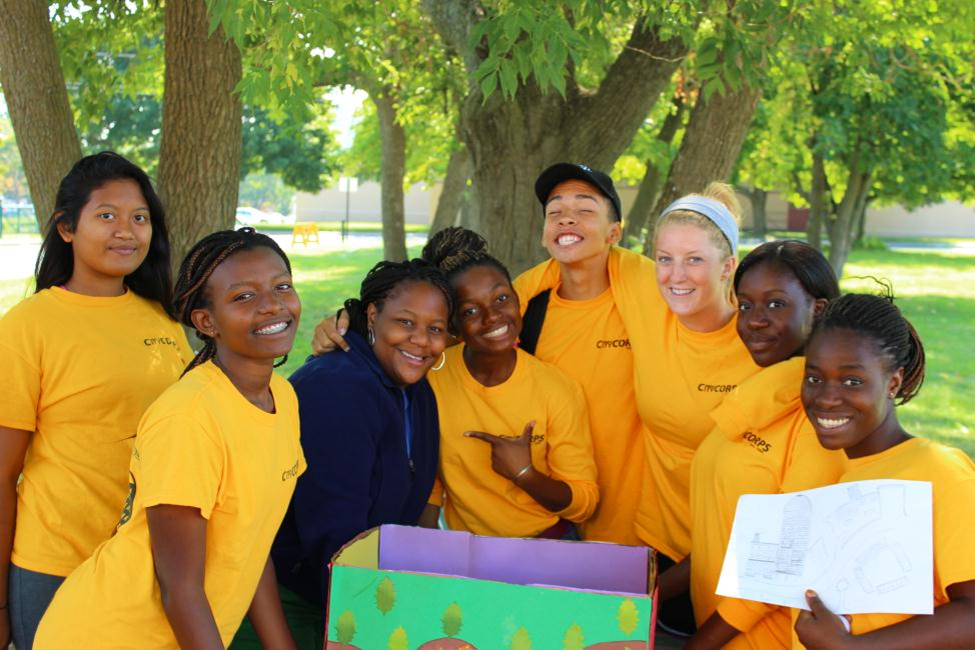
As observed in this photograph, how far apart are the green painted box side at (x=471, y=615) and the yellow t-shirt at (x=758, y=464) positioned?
2.23 ft

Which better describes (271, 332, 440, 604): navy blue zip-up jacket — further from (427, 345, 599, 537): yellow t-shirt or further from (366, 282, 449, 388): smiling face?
(427, 345, 599, 537): yellow t-shirt

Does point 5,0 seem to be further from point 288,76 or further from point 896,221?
point 896,221

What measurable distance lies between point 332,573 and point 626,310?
1.75 m

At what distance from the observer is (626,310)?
3713 mm

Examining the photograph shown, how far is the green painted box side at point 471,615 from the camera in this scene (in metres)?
2.25

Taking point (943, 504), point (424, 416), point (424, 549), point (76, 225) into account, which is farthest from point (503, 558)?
point (76, 225)

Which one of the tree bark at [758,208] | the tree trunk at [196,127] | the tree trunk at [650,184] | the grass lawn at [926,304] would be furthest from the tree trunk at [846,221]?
the tree bark at [758,208]

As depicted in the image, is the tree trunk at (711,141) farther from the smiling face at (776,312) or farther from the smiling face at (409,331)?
the smiling face at (409,331)

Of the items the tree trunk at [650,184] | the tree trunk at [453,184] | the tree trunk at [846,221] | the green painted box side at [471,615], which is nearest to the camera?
the green painted box side at [471,615]

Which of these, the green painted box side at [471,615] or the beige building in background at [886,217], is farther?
the beige building in background at [886,217]

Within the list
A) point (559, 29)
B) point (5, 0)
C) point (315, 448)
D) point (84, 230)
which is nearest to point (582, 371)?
point (315, 448)

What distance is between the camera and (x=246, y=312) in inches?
104

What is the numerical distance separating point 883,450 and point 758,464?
0.40 meters

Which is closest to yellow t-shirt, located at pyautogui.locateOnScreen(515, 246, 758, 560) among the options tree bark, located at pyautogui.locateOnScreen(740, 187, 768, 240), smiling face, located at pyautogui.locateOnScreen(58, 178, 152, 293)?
smiling face, located at pyautogui.locateOnScreen(58, 178, 152, 293)
